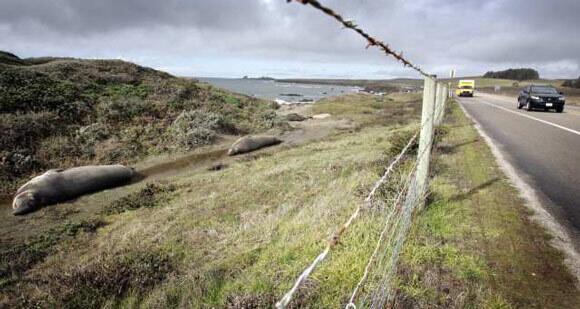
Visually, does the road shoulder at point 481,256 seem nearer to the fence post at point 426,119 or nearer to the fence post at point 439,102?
the fence post at point 426,119

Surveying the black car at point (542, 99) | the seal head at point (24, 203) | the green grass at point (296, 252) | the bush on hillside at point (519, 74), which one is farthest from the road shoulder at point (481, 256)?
the bush on hillside at point (519, 74)

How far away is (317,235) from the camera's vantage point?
4.80m

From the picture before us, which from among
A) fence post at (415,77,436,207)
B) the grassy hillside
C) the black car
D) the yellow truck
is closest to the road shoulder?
fence post at (415,77,436,207)

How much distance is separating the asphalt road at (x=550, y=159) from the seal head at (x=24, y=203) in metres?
10.8

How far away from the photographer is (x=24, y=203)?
26.8 ft

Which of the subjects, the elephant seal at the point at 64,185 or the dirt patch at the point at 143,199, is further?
the elephant seal at the point at 64,185

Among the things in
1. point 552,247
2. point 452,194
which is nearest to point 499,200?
point 452,194

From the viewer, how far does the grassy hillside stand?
1245 cm

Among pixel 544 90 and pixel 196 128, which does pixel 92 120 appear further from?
pixel 544 90

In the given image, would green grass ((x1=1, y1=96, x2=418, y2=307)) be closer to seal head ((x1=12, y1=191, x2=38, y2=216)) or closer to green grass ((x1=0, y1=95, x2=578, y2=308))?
green grass ((x1=0, y1=95, x2=578, y2=308))

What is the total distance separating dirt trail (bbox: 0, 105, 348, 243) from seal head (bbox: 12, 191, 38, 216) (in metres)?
0.17

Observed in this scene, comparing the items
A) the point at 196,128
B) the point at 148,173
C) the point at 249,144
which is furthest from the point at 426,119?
the point at 196,128

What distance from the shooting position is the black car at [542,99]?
66.5 feet

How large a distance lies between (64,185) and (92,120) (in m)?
8.17
